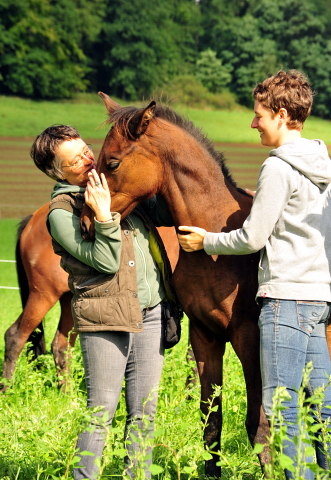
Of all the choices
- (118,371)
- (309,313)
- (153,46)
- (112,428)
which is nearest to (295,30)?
(153,46)

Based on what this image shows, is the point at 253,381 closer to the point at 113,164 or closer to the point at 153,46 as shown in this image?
the point at 113,164

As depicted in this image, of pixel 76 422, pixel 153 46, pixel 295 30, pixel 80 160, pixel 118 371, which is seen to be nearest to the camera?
pixel 118 371

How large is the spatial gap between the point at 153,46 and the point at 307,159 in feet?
172

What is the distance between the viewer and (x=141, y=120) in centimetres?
225

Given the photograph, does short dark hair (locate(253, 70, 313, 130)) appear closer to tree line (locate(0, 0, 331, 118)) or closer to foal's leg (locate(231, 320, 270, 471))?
foal's leg (locate(231, 320, 270, 471))

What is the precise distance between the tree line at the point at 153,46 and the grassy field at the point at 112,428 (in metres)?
42.5

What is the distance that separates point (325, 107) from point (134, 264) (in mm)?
47763

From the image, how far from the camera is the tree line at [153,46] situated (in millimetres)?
44375

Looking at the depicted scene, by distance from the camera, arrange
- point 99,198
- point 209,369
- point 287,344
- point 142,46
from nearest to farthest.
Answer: point 287,344 → point 99,198 → point 209,369 → point 142,46

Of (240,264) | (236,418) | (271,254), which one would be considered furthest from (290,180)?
(236,418)

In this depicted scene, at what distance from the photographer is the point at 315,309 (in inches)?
82.6

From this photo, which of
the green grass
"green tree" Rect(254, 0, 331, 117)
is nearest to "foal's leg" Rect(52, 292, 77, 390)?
the green grass

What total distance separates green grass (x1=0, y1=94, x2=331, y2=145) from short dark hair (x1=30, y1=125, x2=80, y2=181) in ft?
112

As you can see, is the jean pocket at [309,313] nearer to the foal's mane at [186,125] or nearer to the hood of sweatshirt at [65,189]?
the foal's mane at [186,125]
